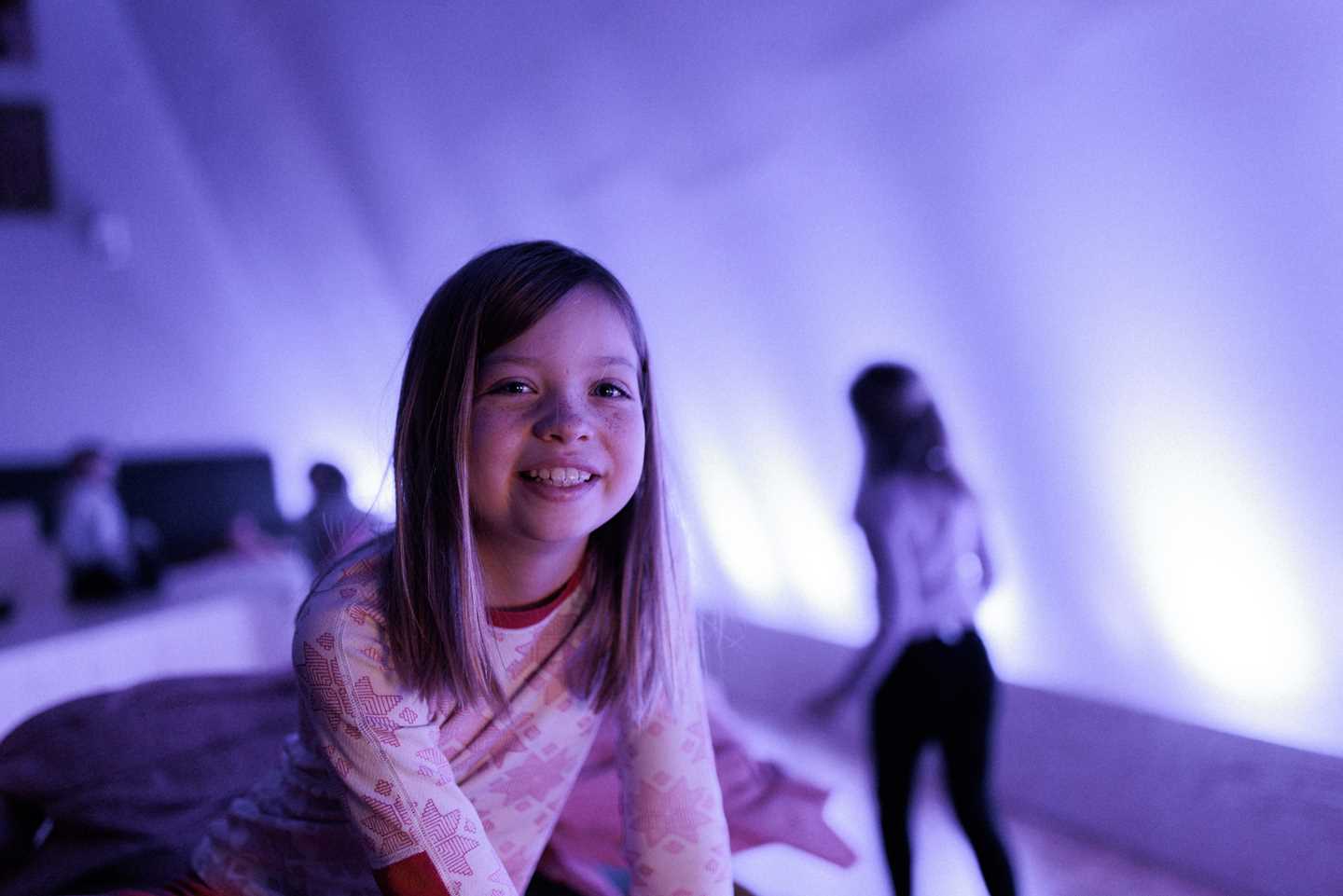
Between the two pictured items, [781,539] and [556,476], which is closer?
[556,476]

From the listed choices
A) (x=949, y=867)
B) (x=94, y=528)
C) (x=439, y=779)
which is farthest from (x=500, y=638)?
(x=94, y=528)

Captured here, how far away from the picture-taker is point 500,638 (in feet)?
2.59

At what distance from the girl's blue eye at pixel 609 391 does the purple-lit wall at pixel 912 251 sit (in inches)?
5.0

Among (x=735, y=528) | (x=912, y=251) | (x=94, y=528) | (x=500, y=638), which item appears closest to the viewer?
(x=500, y=638)

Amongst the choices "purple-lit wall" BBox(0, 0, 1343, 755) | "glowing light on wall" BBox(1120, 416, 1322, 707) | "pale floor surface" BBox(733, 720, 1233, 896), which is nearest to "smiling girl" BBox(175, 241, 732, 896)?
"purple-lit wall" BBox(0, 0, 1343, 755)

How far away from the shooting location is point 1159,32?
177 centimetres

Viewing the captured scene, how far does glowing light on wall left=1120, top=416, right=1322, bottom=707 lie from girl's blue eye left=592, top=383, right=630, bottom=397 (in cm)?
161

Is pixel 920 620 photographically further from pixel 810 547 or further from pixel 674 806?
pixel 810 547

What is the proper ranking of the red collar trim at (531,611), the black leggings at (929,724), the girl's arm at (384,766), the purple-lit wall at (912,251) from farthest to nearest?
1. the purple-lit wall at (912,251)
2. the black leggings at (929,724)
3. the red collar trim at (531,611)
4. the girl's arm at (384,766)

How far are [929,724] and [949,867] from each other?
658 mm

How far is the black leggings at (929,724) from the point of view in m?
1.53

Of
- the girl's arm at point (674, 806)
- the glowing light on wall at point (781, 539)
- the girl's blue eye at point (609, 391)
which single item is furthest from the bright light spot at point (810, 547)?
the girl's blue eye at point (609, 391)

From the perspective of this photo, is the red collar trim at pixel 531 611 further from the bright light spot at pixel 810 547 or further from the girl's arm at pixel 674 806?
the bright light spot at pixel 810 547

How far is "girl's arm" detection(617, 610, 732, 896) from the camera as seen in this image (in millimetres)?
808
